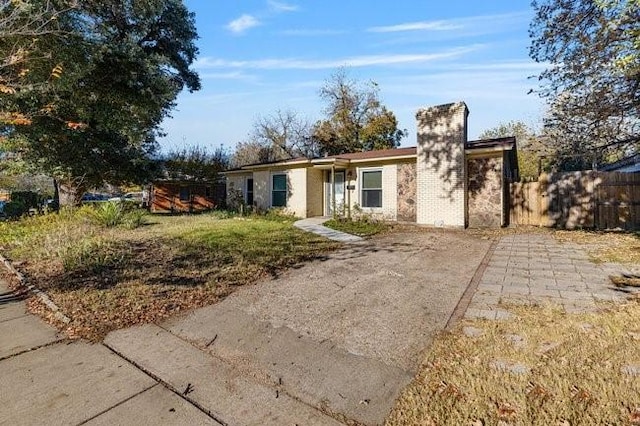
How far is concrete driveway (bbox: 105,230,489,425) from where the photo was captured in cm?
263

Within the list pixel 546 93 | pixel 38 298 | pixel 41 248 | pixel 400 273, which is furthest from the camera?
pixel 546 93

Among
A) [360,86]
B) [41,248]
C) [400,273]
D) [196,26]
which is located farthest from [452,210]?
[360,86]

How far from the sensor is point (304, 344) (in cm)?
359

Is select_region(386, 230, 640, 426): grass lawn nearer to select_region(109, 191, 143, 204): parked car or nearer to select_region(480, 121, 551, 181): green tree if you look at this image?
select_region(109, 191, 143, 204): parked car

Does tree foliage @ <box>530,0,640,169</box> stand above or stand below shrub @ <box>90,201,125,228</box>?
above

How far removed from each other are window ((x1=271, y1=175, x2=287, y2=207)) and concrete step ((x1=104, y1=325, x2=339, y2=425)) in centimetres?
1295

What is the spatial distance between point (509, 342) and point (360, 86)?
2917 cm

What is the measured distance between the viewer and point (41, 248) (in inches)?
305

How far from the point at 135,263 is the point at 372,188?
31.0ft

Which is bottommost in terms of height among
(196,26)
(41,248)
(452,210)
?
(41,248)

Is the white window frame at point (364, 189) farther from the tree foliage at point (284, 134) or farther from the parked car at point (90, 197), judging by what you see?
the tree foliage at point (284, 134)

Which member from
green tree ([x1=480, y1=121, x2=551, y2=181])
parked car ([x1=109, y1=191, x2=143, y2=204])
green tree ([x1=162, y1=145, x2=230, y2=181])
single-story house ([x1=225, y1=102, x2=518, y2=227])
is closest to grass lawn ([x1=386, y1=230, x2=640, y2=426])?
single-story house ([x1=225, y1=102, x2=518, y2=227])

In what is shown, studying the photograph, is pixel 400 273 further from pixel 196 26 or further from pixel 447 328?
pixel 196 26

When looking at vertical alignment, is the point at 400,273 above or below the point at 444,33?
below
